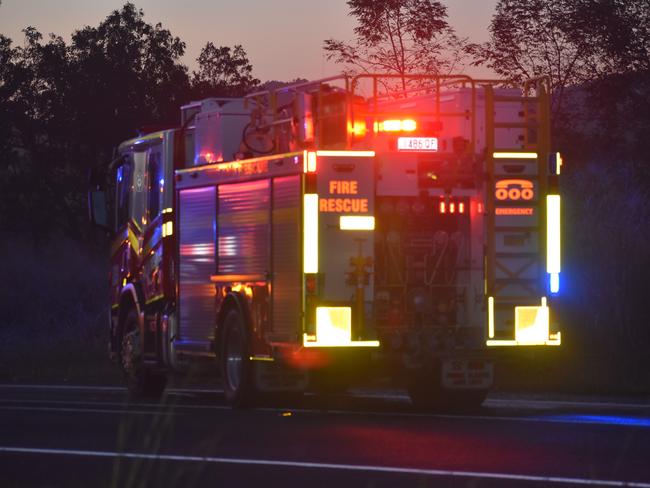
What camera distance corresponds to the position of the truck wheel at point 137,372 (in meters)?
22.0

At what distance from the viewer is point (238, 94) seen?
62.4m

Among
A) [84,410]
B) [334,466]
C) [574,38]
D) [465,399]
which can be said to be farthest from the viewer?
[574,38]

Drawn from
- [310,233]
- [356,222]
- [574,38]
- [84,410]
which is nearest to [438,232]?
[356,222]

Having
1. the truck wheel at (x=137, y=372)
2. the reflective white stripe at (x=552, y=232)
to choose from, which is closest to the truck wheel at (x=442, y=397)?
the reflective white stripe at (x=552, y=232)

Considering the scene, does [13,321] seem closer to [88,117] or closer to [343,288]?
[88,117]

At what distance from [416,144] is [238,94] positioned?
4466 cm

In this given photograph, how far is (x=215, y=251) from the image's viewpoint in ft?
64.7

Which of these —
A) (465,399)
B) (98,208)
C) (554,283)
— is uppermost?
(98,208)

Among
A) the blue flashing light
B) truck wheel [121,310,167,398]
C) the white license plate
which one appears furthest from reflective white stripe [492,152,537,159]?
truck wheel [121,310,167,398]

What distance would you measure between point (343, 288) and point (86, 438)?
3767mm

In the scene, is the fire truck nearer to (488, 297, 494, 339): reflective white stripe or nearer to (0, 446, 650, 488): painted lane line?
(488, 297, 494, 339): reflective white stripe

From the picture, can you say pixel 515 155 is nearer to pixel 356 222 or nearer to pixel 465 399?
Answer: pixel 356 222

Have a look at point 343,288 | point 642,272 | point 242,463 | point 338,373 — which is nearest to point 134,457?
point 242,463

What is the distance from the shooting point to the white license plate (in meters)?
18.0
